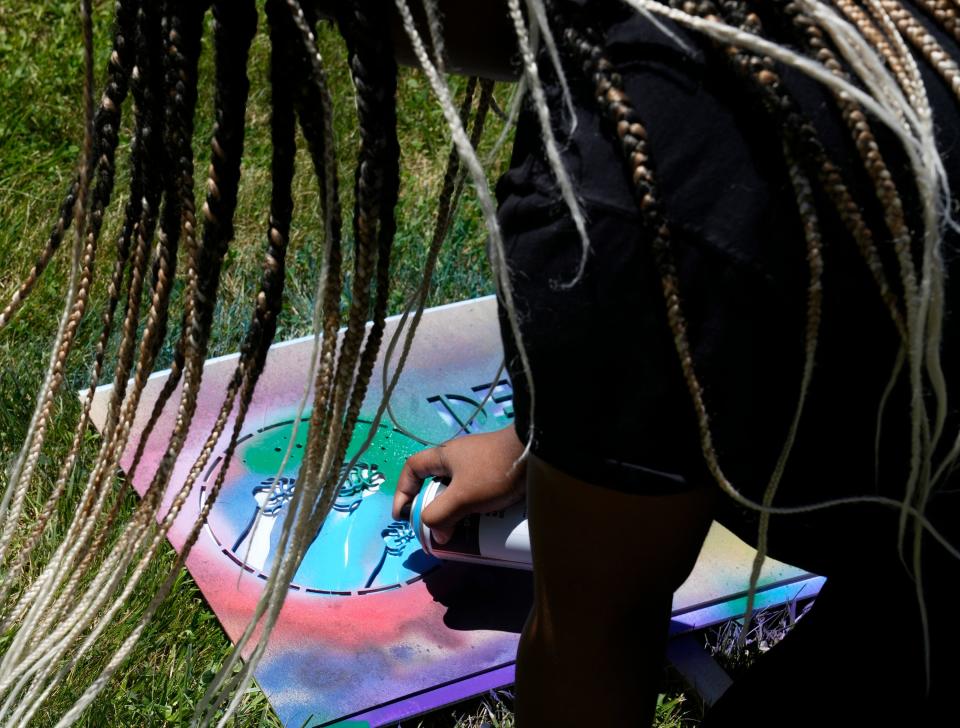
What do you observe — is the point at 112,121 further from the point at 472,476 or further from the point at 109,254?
the point at 109,254


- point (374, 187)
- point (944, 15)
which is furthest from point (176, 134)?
point (944, 15)

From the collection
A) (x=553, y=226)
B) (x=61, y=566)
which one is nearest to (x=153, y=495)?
(x=61, y=566)

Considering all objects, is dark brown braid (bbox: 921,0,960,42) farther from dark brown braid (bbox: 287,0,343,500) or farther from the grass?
the grass

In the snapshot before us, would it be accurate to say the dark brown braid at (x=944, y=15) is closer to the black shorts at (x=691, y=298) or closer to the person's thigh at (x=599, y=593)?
the black shorts at (x=691, y=298)

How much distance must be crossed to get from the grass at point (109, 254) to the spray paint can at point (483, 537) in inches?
8.8

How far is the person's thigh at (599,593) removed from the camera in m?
0.92

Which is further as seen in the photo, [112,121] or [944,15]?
[112,121]

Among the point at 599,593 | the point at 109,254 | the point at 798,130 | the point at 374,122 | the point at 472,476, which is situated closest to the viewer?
the point at 798,130

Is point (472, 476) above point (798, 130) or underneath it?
underneath

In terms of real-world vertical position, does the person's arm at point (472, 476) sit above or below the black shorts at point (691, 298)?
below

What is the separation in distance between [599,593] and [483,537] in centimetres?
70

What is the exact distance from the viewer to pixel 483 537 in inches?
66.8

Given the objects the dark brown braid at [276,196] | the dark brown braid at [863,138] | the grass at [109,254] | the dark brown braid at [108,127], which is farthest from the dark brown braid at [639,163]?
the grass at [109,254]

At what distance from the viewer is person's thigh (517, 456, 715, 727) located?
0.92 metres
